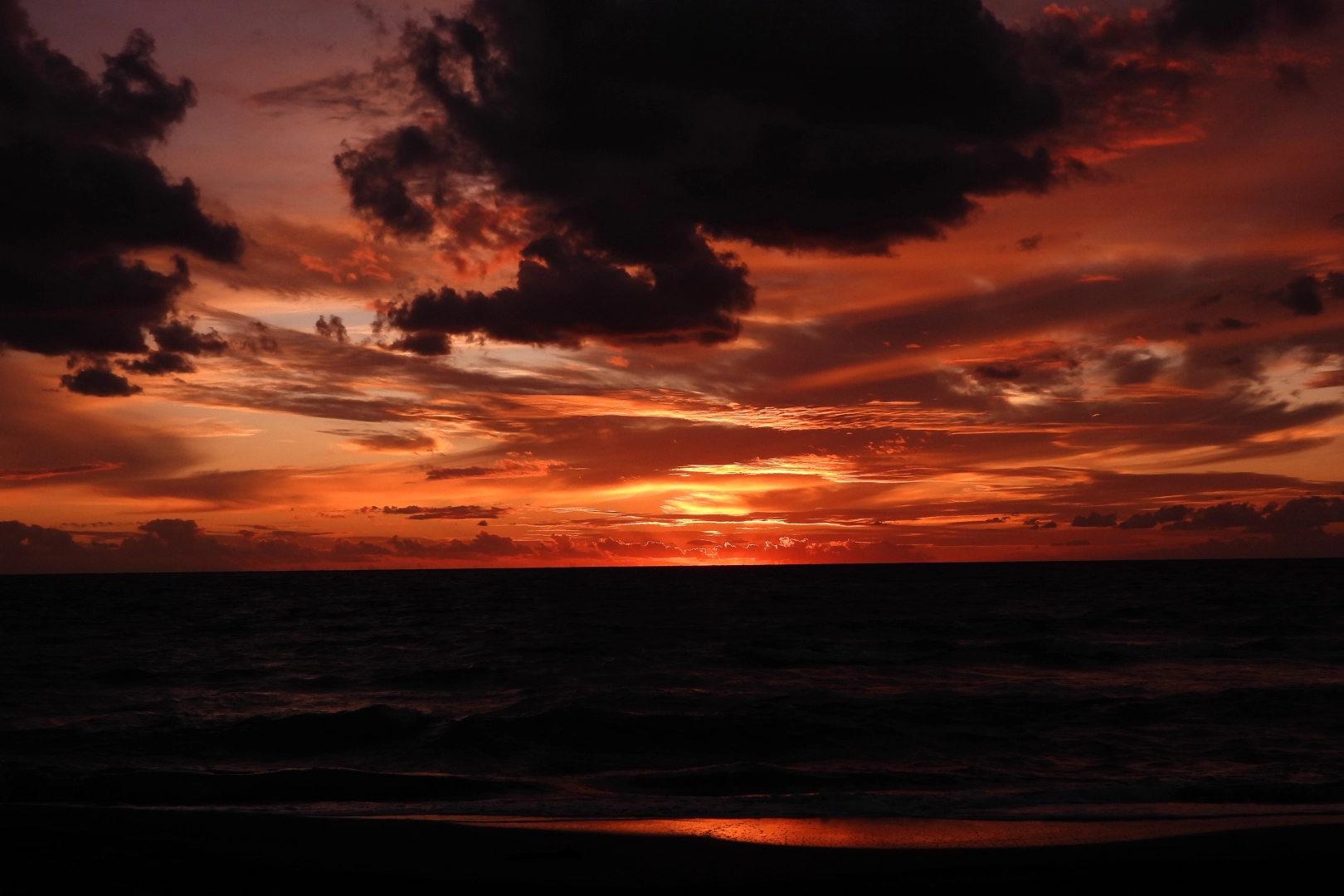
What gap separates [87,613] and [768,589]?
204 feet

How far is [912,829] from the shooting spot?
12172 millimetres

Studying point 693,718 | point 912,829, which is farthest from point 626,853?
point 693,718

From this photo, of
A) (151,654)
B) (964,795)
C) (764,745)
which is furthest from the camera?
(151,654)

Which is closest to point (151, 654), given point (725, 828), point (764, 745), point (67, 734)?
point (67, 734)

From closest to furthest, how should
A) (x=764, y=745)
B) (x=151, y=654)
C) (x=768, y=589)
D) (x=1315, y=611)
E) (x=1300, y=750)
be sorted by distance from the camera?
Result: 1. (x=1300, y=750)
2. (x=764, y=745)
3. (x=151, y=654)
4. (x=1315, y=611)
5. (x=768, y=589)

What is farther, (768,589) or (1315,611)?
(768,589)

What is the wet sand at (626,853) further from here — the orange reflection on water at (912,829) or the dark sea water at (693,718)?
the dark sea water at (693,718)

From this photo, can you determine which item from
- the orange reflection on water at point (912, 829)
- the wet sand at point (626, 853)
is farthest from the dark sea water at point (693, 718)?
the wet sand at point (626, 853)

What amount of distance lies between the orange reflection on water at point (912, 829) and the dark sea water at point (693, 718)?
694mm

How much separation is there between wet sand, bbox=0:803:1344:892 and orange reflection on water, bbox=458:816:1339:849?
45 mm

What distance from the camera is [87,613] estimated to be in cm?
6606

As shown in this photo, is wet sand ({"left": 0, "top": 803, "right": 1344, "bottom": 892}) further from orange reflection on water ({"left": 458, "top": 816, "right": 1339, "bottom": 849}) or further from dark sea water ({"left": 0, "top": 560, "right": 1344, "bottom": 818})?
dark sea water ({"left": 0, "top": 560, "right": 1344, "bottom": 818})

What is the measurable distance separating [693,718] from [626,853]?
451 inches

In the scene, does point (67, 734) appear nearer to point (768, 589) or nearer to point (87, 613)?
point (87, 613)
